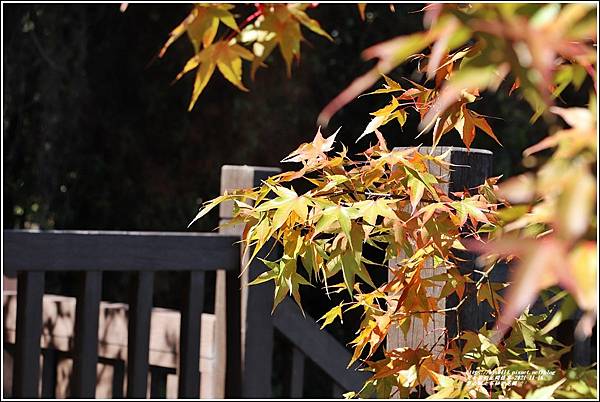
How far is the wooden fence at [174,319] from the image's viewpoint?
1964 mm

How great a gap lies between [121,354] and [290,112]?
3.51 m

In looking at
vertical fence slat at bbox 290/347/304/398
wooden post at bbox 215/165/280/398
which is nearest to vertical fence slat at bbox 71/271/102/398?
wooden post at bbox 215/165/280/398

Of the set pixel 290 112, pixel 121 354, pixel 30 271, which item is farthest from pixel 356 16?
pixel 30 271

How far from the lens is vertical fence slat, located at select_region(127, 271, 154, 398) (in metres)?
2.14

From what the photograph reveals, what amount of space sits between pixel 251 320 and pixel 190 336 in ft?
0.54

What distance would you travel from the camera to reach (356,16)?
249 inches

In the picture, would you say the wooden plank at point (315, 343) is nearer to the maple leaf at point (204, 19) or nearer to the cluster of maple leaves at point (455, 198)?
the cluster of maple leaves at point (455, 198)

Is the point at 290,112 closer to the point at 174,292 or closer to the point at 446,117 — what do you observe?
the point at 174,292

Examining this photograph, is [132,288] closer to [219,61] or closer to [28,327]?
[28,327]

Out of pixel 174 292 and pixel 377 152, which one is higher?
pixel 377 152

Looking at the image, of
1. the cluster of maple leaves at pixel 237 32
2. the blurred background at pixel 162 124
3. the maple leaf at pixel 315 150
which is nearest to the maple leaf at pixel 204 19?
the cluster of maple leaves at pixel 237 32

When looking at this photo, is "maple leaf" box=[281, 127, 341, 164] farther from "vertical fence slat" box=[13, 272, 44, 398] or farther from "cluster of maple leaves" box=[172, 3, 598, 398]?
"vertical fence slat" box=[13, 272, 44, 398]

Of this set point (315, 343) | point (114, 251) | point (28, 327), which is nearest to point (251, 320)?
point (315, 343)

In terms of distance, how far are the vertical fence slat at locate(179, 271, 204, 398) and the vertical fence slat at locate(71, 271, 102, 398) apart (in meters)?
0.27
